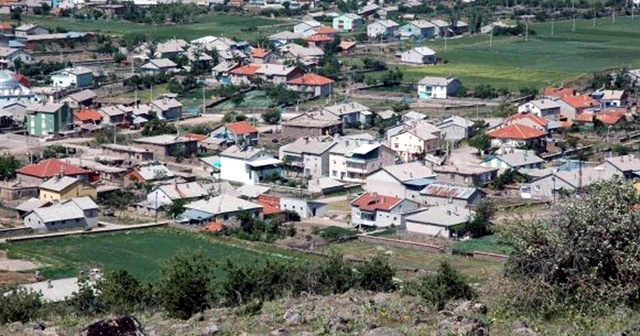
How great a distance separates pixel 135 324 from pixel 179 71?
76.4ft

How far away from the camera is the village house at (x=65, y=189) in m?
16.6

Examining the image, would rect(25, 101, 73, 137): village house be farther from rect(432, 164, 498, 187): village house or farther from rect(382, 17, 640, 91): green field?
rect(382, 17, 640, 91): green field

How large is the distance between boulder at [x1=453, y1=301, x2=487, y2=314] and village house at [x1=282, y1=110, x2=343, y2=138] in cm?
1375

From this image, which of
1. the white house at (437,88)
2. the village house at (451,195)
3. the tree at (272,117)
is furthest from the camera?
the white house at (437,88)

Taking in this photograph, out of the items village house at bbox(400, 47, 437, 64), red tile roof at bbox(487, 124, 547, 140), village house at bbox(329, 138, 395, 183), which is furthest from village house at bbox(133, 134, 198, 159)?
village house at bbox(400, 47, 437, 64)

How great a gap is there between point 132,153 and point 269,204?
4.01m

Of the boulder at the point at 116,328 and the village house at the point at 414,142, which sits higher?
the boulder at the point at 116,328

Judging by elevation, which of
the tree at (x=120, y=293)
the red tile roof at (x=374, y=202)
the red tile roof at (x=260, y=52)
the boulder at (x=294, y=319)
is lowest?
the red tile roof at (x=374, y=202)

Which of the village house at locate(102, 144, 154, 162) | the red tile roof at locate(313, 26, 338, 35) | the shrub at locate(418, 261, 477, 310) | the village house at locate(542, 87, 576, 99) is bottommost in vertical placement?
the village house at locate(102, 144, 154, 162)

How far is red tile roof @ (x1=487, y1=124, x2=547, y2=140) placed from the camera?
2003cm

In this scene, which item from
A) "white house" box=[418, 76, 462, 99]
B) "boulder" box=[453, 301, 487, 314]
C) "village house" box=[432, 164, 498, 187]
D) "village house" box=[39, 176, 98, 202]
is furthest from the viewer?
"white house" box=[418, 76, 462, 99]

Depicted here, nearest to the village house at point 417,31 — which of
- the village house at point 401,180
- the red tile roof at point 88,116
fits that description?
the red tile roof at point 88,116

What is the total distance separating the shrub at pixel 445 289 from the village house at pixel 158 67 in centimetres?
1950

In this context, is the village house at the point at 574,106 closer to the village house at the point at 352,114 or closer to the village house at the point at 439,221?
the village house at the point at 352,114
